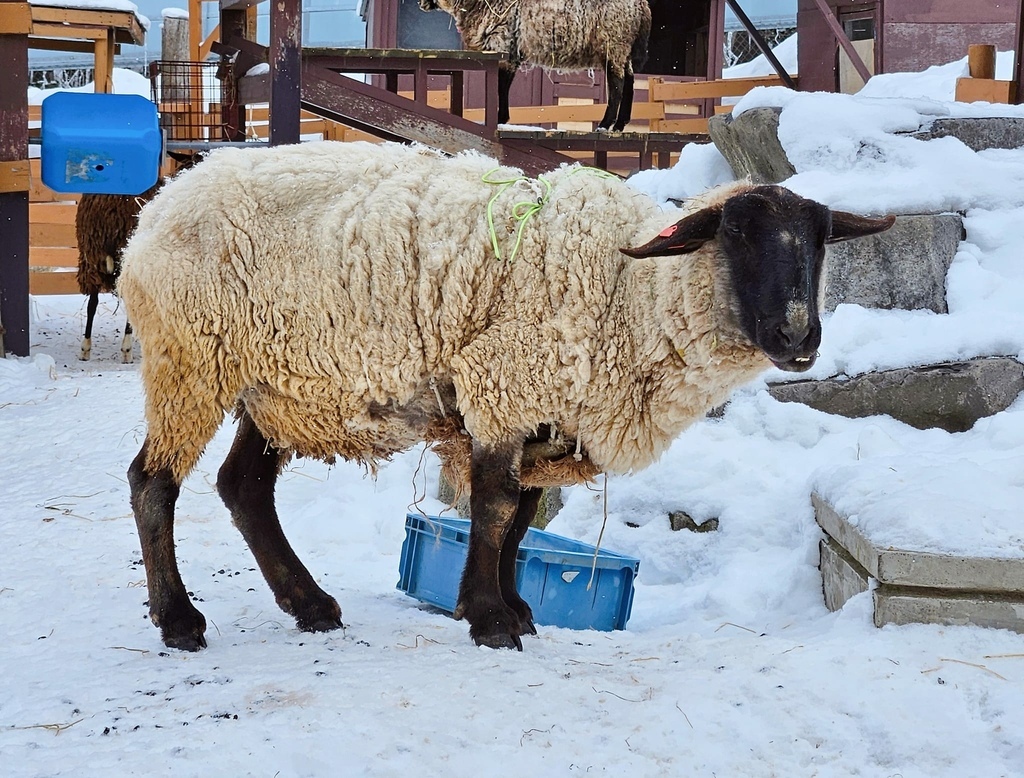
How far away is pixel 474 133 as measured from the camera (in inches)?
334

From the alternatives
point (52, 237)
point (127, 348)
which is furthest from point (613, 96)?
point (52, 237)

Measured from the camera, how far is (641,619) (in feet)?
14.4

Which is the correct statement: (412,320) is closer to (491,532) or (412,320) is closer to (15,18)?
(491,532)

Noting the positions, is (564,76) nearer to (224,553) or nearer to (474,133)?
(474,133)

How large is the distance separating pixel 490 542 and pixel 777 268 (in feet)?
4.29

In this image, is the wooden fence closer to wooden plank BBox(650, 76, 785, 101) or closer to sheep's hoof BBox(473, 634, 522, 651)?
wooden plank BBox(650, 76, 785, 101)

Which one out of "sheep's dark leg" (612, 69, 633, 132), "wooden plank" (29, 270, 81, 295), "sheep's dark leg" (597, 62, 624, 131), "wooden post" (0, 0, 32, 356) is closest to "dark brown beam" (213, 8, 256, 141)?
"wooden post" (0, 0, 32, 356)

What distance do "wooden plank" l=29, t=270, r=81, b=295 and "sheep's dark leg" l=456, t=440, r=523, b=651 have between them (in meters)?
8.93

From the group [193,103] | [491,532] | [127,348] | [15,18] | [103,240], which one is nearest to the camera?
[491,532]

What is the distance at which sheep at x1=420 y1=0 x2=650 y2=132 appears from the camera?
1032 centimetres

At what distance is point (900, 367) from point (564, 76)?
38.3 ft

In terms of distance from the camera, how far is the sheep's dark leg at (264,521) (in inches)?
150

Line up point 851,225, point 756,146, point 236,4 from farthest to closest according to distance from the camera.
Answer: point 236,4 → point 756,146 → point 851,225

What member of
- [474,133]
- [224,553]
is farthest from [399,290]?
[474,133]
